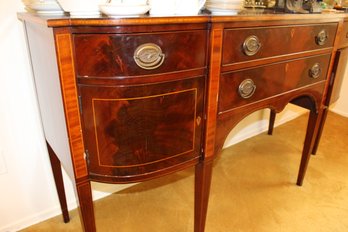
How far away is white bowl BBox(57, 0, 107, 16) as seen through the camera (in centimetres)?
68

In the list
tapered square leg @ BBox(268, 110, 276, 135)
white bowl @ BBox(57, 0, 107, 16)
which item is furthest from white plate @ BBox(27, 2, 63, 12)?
tapered square leg @ BBox(268, 110, 276, 135)

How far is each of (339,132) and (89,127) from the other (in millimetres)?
2172

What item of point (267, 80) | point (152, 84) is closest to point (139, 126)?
point (152, 84)

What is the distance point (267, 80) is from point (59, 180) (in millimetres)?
962

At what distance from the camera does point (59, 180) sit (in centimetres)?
119

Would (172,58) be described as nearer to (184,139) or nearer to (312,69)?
(184,139)

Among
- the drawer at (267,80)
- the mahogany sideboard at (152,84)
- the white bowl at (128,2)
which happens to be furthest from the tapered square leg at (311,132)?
the white bowl at (128,2)

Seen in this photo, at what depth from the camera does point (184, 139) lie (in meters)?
0.84

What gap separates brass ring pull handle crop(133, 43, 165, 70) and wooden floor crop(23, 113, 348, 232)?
883 mm

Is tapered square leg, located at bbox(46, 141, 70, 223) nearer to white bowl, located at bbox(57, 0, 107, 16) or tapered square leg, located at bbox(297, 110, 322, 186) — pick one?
white bowl, located at bbox(57, 0, 107, 16)

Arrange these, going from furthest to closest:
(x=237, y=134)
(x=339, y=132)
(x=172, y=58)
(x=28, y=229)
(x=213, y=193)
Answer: (x=339, y=132)
(x=237, y=134)
(x=213, y=193)
(x=28, y=229)
(x=172, y=58)

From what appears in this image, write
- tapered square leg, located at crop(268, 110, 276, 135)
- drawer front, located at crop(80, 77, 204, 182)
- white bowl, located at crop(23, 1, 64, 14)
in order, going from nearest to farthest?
drawer front, located at crop(80, 77, 204, 182) → white bowl, located at crop(23, 1, 64, 14) → tapered square leg, located at crop(268, 110, 276, 135)

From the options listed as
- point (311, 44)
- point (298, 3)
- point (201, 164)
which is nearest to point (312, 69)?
point (311, 44)

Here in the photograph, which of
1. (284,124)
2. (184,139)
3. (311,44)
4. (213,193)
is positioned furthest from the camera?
(284,124)
